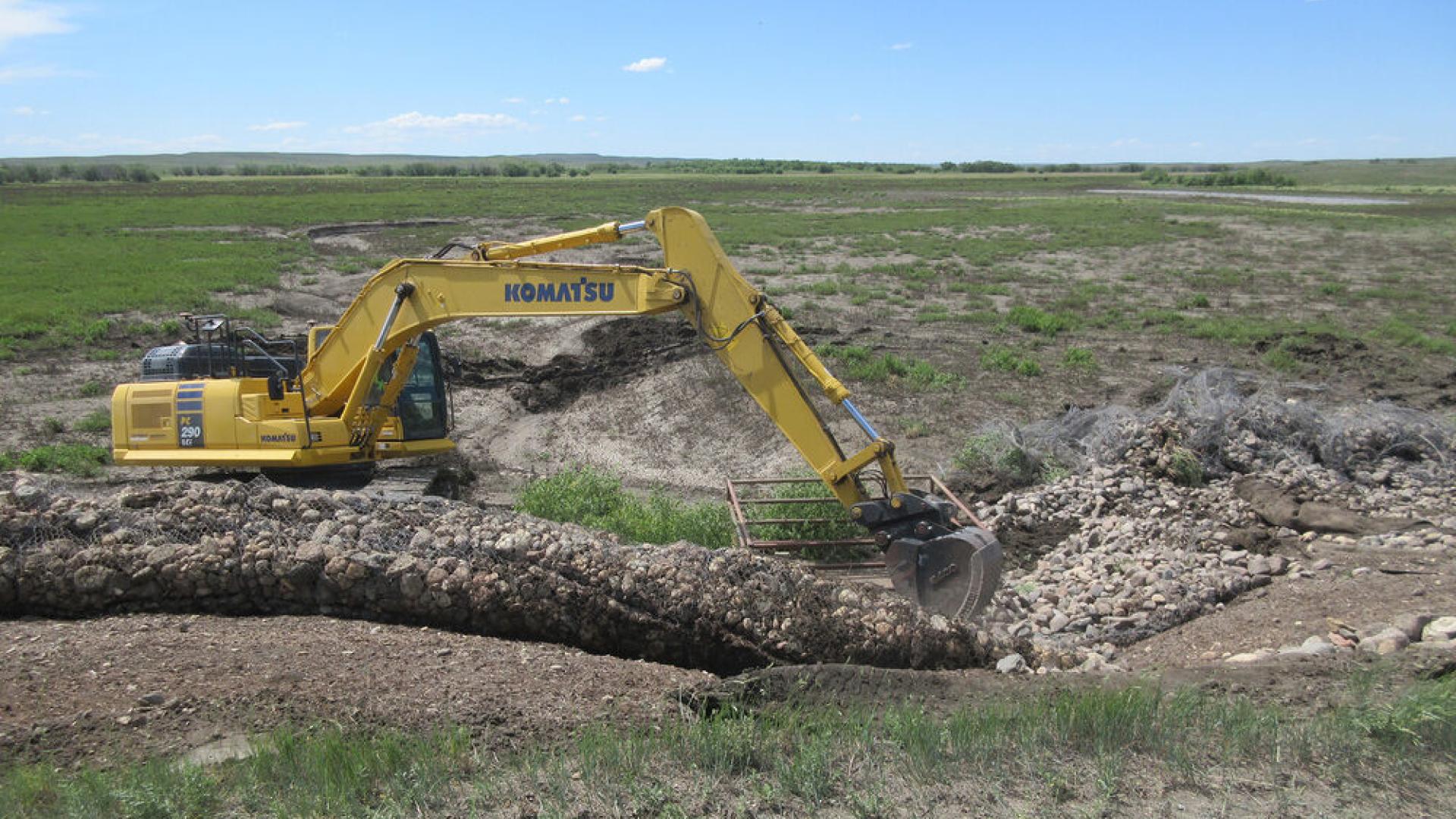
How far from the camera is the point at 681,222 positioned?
1018 centimetres

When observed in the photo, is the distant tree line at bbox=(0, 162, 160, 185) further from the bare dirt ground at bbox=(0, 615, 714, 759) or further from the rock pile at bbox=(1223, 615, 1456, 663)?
the rock pile at bbox=(1223, 615, 1456, 663)

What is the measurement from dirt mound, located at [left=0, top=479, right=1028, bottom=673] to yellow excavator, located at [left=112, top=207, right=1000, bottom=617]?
3.53ft

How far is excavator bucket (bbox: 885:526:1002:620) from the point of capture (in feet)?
30.0

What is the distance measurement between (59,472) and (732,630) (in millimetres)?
11169

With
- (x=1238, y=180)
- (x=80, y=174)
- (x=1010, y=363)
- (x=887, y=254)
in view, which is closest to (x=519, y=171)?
(x=80, y=174)

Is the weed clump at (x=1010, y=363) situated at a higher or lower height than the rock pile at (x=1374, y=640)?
higher

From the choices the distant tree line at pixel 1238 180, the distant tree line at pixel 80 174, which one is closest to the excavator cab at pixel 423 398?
the distant tree line at pixel 1238 180

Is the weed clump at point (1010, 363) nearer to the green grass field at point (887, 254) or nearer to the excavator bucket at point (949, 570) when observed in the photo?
the green grass field at point (887, 254)

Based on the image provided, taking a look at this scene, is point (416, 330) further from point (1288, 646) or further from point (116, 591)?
point (1288, 646)

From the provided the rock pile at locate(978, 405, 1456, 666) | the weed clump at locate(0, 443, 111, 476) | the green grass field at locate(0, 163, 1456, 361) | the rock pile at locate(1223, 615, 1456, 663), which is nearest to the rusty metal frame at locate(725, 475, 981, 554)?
the rock pile at locate(978, 405, 1456, 666)

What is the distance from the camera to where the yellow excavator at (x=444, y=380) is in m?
9.54

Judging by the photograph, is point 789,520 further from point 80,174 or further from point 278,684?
point 80,174

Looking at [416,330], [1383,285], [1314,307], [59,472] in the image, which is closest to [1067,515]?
[416,330]

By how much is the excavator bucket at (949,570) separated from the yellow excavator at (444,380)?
14 millimetres
